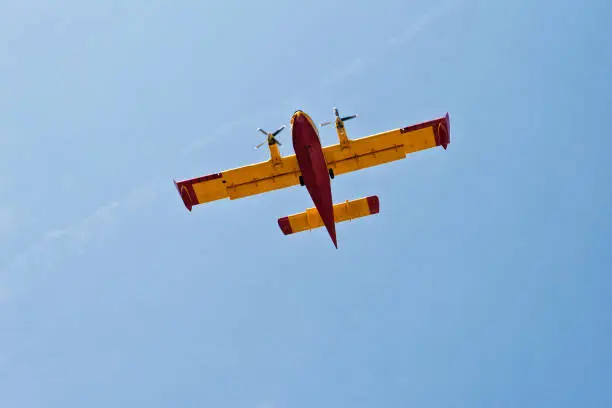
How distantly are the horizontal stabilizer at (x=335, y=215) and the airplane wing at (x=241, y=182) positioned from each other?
2.24 metres

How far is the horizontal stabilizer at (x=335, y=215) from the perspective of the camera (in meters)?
34.7

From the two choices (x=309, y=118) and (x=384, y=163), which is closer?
(x=309, y=118)

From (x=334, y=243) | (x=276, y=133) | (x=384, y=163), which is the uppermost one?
(x=276, y=133)

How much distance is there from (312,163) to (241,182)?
4605mm

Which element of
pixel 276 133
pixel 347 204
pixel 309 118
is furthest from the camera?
pixel 347 204

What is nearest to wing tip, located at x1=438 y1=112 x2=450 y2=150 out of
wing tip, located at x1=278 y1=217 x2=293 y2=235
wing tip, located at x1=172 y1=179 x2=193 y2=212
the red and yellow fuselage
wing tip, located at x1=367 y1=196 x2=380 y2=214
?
wing tip, located at x1=367 y1=196 x2=380 y2=214

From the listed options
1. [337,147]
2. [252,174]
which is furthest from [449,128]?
[252,174]

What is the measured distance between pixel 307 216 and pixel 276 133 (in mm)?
4984

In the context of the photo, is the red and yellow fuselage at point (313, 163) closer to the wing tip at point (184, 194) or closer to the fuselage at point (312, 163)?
the fuselage at point (312, 163)

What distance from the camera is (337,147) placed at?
32.5 metres

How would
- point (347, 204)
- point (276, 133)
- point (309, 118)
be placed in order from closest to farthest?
point (309, 118) < point (276, 133) < point (347, 204)

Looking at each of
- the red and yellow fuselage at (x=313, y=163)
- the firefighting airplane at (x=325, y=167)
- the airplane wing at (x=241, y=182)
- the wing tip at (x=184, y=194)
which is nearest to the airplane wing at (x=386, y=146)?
the firefighting airplane at (x=325, y=167)

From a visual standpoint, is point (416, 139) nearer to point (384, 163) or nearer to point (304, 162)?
point (384, 163)

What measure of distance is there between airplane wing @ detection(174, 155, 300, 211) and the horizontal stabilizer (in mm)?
2236
